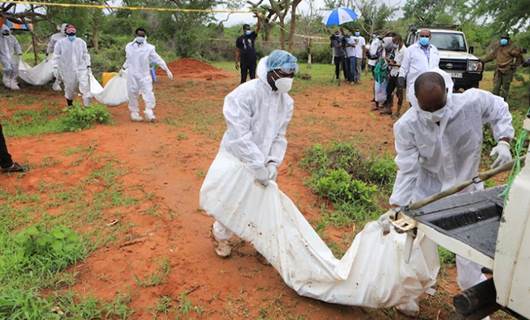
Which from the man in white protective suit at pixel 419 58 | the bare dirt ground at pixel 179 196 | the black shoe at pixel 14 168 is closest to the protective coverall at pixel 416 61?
the man in white protective suit at pixel 419 58

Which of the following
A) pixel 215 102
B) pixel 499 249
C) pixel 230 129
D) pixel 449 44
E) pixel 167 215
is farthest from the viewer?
pixel 449 44

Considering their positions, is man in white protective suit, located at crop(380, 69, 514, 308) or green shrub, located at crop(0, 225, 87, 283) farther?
green shrub, located at crop(0, 225, 87, 283)

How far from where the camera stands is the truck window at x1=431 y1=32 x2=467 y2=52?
431 inches

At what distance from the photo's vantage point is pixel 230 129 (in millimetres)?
3045

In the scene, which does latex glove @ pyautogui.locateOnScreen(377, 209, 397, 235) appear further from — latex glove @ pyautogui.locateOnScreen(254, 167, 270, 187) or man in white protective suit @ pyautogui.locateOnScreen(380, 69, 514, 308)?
latex glove @ pyautogui.locateOnScreen(254, 167, 270, 187)

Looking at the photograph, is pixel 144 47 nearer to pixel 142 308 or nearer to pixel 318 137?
pixel 318 137

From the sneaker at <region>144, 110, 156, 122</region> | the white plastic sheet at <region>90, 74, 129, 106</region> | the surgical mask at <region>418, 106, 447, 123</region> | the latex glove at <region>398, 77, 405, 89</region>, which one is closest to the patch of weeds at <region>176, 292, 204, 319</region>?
the surgical mask at <region>418, 106, 447, 123</region>

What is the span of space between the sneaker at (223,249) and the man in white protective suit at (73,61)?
606cm

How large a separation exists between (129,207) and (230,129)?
1.88 m

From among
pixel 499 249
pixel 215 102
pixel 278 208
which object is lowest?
pixel 215 102

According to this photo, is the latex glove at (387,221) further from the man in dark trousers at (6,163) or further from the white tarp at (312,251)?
the man in dark trousers at (6,163)

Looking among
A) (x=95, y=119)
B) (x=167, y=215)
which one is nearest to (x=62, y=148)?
(x=95, y=119)

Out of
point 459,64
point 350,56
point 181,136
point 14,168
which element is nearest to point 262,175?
point 14,168

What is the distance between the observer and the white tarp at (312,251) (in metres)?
2.38
